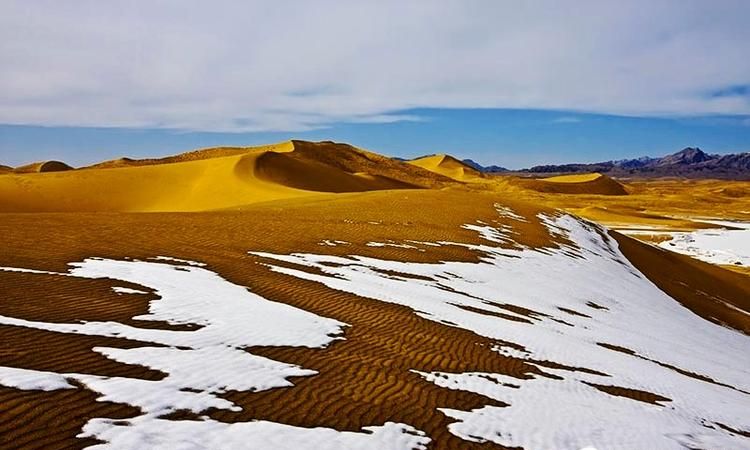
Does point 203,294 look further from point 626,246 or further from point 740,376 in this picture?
point 626,246

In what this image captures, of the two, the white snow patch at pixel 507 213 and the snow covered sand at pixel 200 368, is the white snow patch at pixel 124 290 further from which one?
the white snow patch at pixel 507 213

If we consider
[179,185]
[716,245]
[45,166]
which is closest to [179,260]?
[179,185]

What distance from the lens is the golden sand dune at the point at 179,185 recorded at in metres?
60.6

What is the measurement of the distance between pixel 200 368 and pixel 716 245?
67834 millimetres

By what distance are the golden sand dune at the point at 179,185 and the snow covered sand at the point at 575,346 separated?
3343cm

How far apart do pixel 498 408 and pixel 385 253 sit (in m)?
14.8

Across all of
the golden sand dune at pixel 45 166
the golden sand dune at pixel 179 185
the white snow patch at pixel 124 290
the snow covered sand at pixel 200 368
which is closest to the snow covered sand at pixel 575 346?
the snow covered sand at pixel 200 368

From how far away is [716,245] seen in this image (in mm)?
65312

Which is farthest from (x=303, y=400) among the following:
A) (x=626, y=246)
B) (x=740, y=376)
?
(x=626, y=246)

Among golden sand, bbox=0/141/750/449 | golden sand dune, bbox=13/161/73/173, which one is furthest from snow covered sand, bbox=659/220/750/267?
golden sand dune, bbox=13/161/73/173

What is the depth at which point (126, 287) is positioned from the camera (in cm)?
1390

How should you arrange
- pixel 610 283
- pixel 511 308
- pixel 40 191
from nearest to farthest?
pixel 511 308, pixel 610 283, pixel 40 191

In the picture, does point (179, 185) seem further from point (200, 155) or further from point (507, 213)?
point (200, 155)

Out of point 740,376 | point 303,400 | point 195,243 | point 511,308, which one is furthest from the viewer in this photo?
point 195,243
